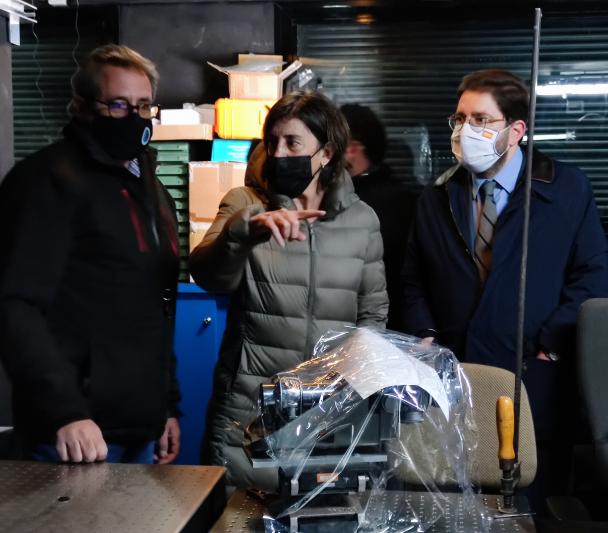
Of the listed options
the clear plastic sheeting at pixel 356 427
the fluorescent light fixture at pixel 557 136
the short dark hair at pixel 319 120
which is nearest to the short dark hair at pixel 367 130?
the fluorescent light fixture at pixel 557 136

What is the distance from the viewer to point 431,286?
7.76ft

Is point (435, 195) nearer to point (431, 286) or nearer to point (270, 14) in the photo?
point (431, 286)

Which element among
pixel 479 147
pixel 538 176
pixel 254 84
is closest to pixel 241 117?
pixel 254 84

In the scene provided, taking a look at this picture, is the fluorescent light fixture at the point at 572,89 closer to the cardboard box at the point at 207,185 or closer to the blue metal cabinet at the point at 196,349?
the cardboard box at the point at 207,185

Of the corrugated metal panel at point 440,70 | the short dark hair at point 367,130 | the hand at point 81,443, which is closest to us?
the hand at point 81,443

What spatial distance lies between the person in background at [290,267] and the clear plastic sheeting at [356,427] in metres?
0.71

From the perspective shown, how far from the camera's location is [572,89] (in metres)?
3.28

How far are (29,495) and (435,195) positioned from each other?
1620 mm

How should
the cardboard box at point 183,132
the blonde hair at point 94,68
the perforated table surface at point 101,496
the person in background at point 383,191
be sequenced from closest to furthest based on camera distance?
the perforated table surface at point 101,496 → the blonde hair at point 94,68 → the person in background at point 383,191 → the cardboard box at point 183,132

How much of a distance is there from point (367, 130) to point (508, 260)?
4.04 ft

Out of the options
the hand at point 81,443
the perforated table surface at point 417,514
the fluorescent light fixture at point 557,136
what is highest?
the fluorescent light fixture at point 557,136

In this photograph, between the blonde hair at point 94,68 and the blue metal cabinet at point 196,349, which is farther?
the blue metal cabinet at point 196,349

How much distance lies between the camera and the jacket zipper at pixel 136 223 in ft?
5.40

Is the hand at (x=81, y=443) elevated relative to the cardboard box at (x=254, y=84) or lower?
lower
